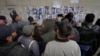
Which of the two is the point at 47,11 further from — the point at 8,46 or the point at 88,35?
the point at 8,46

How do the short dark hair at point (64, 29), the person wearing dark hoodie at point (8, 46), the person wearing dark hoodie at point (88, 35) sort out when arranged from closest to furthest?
the person wearing dark hoodie at point (8, 46), the short dark hair at point (64, 29), the person wearing dark hoodie at point (88, 35)

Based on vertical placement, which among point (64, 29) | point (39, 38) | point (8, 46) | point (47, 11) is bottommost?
point (47, 11)

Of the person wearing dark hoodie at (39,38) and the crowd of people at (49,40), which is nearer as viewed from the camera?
the crowd of people at (49,40)

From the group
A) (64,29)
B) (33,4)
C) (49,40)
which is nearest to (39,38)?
(49,40)

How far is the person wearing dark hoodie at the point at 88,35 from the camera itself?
3.31 metres

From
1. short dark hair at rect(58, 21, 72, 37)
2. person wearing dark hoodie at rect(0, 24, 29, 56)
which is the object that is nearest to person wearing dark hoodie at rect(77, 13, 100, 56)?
short dark hair at rect(58, 21, 72, 37)

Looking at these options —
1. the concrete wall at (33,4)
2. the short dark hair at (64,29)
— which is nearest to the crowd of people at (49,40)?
the short dark hair at (64,29)

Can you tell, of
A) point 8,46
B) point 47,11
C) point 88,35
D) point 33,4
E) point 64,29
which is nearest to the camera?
point 8,46

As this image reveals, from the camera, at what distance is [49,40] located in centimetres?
297

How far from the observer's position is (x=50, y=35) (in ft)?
9.91

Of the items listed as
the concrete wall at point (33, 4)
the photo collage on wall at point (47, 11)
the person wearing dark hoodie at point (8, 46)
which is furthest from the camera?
the photo collage on wall at point (47, 11)

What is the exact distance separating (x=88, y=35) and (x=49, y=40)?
799 mm

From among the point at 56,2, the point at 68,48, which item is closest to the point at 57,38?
the point at 68,48

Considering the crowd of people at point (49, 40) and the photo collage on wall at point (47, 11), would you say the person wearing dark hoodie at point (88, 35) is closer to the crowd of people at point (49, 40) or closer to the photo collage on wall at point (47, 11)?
the crowd of people at point (49, 40)
